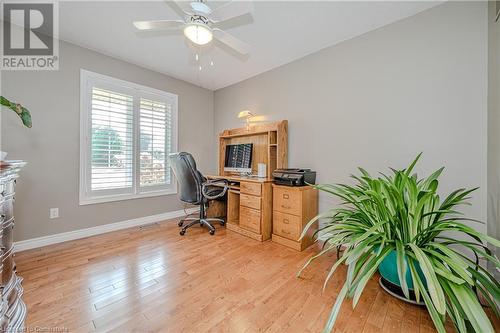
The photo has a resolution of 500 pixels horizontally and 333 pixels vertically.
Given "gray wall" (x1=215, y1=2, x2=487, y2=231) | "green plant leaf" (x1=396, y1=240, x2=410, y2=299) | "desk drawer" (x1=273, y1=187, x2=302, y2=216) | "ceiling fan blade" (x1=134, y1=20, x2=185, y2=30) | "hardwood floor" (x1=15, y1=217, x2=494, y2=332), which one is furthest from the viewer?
"desk drawer" (x1=273, y1=187, x2=302, y2=216)

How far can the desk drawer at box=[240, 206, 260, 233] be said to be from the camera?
8.57 feet

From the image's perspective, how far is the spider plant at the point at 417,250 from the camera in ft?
3.30

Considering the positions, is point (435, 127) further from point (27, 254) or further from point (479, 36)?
point (27, 254)

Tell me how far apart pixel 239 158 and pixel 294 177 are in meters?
1.26

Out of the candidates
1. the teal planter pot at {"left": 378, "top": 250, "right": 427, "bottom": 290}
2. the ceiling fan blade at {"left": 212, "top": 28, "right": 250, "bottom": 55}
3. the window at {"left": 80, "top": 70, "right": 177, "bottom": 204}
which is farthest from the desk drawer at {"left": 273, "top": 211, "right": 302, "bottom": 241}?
the window at {"left": 80, "top": 70, "right": 177, "bottom": 204}

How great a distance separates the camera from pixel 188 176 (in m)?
2.69

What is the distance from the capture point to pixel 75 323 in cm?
125

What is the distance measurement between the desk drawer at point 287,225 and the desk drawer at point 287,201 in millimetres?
63

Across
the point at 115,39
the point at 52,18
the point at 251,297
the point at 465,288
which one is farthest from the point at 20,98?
the point at 465,288

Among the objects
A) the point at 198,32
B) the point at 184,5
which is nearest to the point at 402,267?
the point at 198,32

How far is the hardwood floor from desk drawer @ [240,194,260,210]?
518 mm

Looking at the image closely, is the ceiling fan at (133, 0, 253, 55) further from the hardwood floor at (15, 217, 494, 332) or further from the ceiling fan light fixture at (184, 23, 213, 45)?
the hardwood floor at (15, 217, 494, 332)

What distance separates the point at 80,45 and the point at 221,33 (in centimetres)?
212

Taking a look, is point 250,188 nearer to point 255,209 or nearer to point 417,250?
point 255,209
